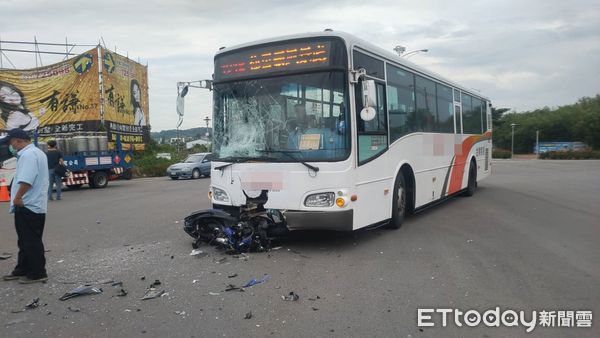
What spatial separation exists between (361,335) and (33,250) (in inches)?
163

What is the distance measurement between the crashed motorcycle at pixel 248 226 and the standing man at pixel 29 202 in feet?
7.25

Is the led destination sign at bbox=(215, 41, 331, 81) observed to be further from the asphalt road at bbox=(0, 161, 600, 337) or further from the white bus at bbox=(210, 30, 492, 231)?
the asphalt road at bbox=(0, 161, 600, 337)

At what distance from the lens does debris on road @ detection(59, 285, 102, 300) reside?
5177mm

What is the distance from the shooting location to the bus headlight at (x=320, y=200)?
6.74m

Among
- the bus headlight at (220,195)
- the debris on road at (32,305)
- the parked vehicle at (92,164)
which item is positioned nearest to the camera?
the debris on road at (32,305)

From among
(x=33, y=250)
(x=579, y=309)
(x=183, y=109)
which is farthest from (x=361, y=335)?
(x=183, y=109)

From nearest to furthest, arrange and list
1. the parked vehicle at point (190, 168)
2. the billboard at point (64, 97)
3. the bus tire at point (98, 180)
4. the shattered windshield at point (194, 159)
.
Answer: the bus tire at point (98, 180) → the parked vehicle at point (190, 168) → the shattered windshield at point (194, 159) → the billboard at point (64, 97)

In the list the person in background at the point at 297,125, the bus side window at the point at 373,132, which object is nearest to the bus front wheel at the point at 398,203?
the bus side window at the point at 373,132

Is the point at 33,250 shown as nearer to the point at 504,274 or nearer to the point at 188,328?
the point at 188,328

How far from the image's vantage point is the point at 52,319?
453 cm

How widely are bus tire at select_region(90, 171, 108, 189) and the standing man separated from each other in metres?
15.5

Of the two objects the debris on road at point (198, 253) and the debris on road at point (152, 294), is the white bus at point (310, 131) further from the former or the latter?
the debris on road at point (152, 294)

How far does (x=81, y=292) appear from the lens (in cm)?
526

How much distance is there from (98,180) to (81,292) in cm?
1662
